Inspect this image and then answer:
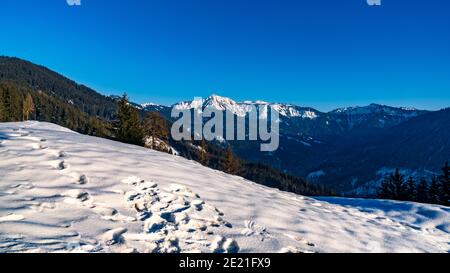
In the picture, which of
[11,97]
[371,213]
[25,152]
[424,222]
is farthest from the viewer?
[11,97]

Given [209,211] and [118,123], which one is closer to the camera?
[209,211]

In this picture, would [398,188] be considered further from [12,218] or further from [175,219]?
[12,218]

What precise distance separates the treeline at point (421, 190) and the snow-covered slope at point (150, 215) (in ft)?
136

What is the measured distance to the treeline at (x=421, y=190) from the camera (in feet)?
168

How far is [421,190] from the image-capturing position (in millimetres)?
60438

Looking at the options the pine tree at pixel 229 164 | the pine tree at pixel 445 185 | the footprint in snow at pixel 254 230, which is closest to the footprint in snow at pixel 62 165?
the footprint in snow at pixel 254 230

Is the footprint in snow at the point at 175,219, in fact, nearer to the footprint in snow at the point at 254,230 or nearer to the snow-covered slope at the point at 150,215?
the snow-covered slope at the point at 150,215

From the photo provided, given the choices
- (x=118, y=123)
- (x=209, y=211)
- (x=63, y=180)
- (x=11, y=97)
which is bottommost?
(x=209, y=211)

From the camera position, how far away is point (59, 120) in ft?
520

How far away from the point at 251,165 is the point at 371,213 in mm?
174944

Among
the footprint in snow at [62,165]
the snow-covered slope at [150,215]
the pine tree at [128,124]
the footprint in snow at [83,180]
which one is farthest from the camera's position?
the pine tree at [128,124]

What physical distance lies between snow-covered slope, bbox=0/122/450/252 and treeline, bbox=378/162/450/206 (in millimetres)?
41575
